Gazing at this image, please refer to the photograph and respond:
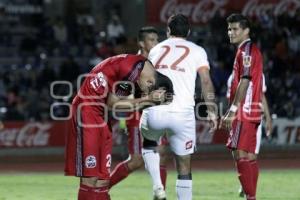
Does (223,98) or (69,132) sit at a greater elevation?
(69,132)

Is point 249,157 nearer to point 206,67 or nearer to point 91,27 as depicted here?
point 206,67

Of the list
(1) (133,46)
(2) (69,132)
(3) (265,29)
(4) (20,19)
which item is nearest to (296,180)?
(2) (69,132)

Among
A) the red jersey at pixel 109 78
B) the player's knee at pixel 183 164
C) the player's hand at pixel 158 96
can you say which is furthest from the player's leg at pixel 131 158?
the player's hand at pixel 158 96

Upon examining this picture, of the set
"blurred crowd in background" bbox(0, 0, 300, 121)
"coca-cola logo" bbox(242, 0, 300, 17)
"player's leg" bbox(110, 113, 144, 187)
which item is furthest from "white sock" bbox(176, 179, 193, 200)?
"coca-cola logo" bbox(242, 0, 300, 17)

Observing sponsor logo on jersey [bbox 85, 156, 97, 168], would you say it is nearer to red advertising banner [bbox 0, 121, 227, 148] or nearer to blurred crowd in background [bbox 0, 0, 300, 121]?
red advertising banner [bbox 0, 121, 227, 148]

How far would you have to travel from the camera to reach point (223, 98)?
21.7 m

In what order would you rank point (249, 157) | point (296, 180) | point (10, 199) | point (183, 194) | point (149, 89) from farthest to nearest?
1. point (296, 180)
2. point (10, 199)
3. point (249, 157)
4. point (183, 194)
5. point (149, 89)

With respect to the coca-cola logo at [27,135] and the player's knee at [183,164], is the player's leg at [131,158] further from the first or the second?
the coca-cola logo at [27,135]

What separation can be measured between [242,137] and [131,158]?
1811 millimetres

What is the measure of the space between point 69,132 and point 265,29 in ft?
58.7

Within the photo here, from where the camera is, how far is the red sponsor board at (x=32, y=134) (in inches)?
796

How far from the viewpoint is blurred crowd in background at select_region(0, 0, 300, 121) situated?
21.6m

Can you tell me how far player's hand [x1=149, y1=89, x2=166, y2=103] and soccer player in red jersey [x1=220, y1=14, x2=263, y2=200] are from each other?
1.95 metres

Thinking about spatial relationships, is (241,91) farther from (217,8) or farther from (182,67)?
(217,8)
